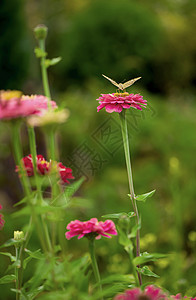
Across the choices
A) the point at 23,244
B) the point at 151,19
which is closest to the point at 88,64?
the point at 151,19

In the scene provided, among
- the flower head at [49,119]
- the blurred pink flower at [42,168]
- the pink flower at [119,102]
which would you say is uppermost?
the pink flower at [119,102]

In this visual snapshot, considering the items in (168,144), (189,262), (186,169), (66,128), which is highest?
(66,128)

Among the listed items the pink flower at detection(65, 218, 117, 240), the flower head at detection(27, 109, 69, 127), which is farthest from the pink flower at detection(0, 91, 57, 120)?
the pink flower at detection(65, 218, 117, 240)

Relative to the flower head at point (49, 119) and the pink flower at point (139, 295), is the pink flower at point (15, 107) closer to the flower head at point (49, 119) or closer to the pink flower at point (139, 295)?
the flower head at point (49, 119)

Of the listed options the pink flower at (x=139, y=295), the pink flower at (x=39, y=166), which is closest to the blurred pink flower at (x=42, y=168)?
the pink flower at (x=39, y=166)

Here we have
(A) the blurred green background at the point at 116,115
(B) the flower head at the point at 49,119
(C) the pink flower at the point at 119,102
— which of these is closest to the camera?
(B) the flower head at the point at 49,119

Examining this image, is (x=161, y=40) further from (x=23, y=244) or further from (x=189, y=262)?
(x=23, y=244)

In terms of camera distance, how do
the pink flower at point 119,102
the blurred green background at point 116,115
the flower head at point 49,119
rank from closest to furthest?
the flower head at point 49,119 < the pink flower at point 119,102 < the blurred green background at point 116,115

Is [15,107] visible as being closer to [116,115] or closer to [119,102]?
[119,102]
